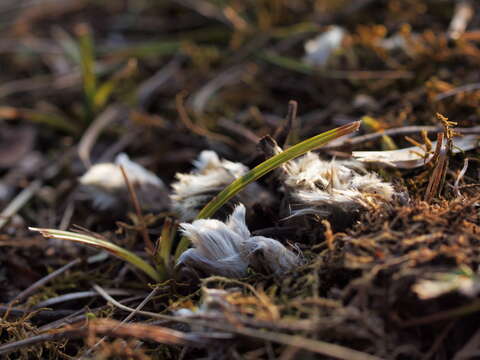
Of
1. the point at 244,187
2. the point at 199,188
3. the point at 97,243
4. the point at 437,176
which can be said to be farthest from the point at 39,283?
the point at 437,176

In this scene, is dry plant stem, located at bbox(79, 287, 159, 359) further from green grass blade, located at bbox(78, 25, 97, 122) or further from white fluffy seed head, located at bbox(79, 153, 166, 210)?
green grass blade, located at bbox(78, 25, 97, 122)

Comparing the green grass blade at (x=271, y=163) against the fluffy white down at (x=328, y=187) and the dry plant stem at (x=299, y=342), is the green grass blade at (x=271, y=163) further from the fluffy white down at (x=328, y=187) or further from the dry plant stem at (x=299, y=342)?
the dry plant stem at (x=299, y=342)

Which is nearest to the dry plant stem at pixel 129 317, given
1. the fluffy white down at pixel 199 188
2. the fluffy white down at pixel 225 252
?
the fluffy white down at pixel 225 252

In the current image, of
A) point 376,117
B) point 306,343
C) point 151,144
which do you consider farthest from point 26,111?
point 306,343

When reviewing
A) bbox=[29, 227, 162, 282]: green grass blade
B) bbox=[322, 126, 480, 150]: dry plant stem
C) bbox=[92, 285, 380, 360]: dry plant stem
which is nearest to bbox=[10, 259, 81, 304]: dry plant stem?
bbox=[29, 227, 162, 282]: green grass blade

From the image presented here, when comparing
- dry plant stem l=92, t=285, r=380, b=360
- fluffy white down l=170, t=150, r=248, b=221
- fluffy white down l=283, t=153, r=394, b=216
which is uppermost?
fluffy white down l=283, t=153, r=394, b=216
